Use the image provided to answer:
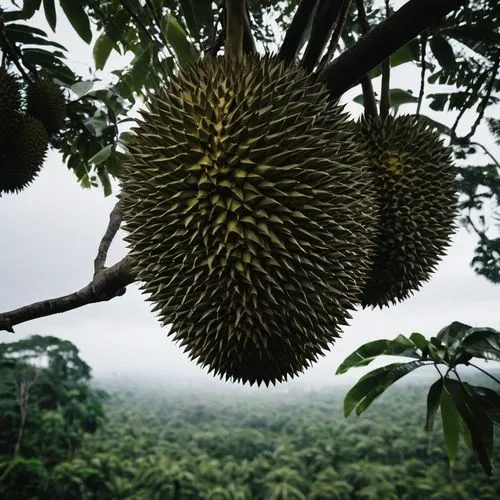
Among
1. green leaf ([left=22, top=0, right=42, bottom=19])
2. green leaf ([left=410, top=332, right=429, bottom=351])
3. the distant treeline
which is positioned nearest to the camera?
green leaf ([left=410, top=332, right=429, bottom=351])

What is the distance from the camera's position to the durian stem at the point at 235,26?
70 centimetres

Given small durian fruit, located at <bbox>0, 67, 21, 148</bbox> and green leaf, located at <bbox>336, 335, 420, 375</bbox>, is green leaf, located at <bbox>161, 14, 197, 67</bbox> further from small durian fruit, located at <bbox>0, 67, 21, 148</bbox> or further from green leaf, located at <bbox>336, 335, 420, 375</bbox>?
small durian fruit, located at <bbox>0, 67, 21, 148</bbox>

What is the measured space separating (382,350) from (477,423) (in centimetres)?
18

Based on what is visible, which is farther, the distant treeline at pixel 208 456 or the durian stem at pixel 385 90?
the distant treeline at pixel 208 456

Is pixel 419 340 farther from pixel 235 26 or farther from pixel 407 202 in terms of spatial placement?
pixel 235 26

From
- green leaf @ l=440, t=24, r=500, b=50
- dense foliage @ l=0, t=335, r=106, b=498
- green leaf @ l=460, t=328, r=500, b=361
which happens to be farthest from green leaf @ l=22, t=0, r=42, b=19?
dense foliage @ l=0, t=335, r=106, b=498

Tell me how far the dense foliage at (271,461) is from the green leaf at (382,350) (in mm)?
13652

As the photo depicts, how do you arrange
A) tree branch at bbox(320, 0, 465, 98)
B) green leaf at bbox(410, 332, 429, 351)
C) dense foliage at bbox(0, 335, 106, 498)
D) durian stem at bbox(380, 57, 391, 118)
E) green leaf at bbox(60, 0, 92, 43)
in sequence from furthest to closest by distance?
dense foliage at bbox(0, 335, 106, 498) < green leaf at bbox(60, 0, 92, 43) < durian stem at bbox(380, 57, 391, 118) < green leaf at bbox(410, 332, 429, 351) < tree branch at bbox(320, 0, 465, 98)

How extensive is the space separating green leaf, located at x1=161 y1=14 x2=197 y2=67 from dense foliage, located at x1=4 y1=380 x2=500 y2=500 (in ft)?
45.1

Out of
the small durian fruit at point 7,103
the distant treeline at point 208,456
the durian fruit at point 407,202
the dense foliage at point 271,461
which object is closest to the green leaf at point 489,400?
the durian fruit at point 407,202

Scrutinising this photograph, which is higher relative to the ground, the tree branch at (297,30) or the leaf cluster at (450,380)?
the tree branch at (297,30)

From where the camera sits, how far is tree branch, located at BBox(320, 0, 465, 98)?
1.89ft

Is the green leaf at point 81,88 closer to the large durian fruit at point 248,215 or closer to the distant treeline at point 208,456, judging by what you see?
the large durian fruit at point 248,215

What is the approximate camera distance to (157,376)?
38.2 m
